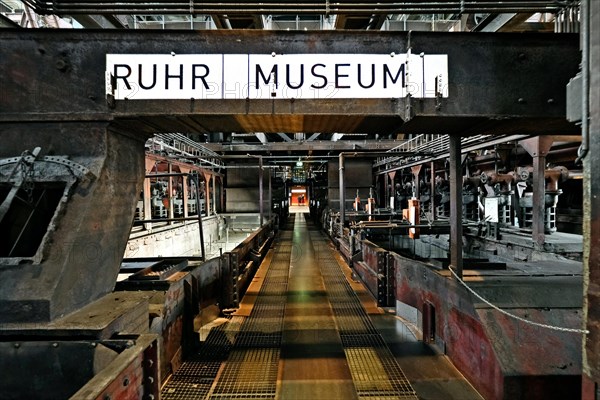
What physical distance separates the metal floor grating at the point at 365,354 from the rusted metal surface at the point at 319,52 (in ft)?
8.14

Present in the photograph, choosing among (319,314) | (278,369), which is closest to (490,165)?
(319,314)

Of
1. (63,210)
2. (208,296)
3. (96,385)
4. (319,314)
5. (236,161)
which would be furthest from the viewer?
(236,161)

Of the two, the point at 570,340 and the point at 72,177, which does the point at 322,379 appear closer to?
the point at 570,340

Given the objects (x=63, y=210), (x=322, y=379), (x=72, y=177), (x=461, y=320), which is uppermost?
(x=72, y=177)

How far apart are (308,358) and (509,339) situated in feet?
6.42

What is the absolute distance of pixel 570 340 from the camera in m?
2.50

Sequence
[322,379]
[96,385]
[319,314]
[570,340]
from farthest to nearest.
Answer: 1. [319,314]
2. [322,379]
3. [570,340]
4. [96,385]

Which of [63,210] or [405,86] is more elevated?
[405,86]

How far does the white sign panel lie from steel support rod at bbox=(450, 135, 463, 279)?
1.34 m

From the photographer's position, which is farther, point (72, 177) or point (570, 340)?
point (570, 340)

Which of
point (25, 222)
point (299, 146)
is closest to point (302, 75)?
point (25, 222)

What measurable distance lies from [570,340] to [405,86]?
257cm

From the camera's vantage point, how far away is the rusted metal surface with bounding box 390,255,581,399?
2.29 m

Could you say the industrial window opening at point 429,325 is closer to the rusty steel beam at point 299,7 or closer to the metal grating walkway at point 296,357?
the metal grating walkway at point 296,357
